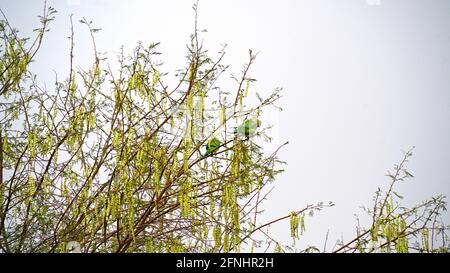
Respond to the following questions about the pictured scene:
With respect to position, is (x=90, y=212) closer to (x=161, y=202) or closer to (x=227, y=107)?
(x=161, y=202)

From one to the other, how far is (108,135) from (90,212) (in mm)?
517

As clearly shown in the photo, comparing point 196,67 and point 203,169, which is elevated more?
point 196,67

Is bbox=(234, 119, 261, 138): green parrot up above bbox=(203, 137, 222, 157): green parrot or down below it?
above

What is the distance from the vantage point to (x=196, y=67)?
8.66ft

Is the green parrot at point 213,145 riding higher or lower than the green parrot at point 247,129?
lower
